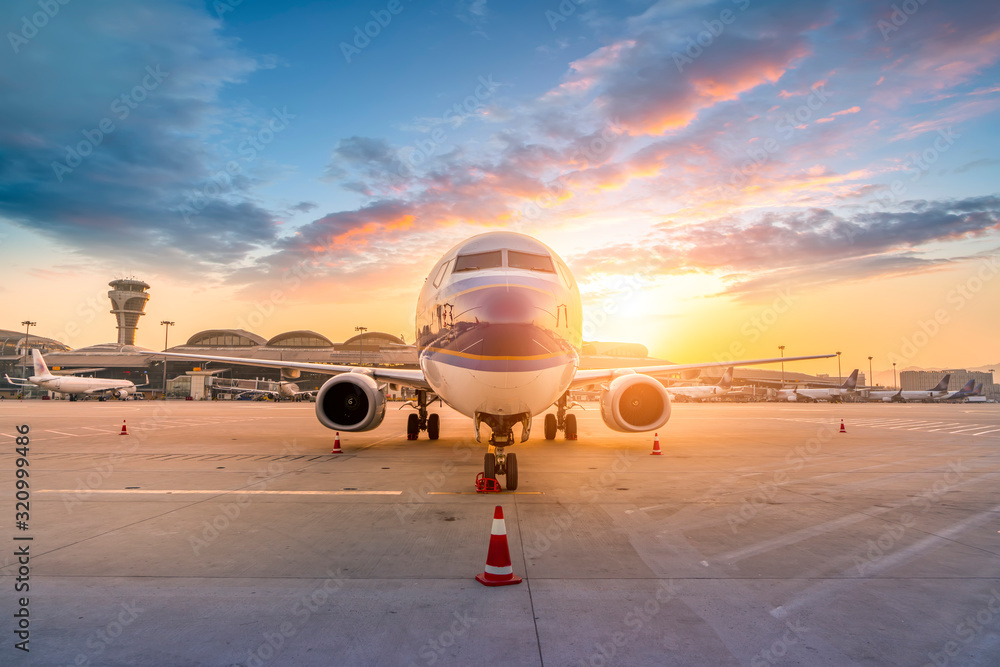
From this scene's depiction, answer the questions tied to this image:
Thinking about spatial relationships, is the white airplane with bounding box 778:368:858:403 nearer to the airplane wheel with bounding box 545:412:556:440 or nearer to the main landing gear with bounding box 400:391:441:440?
the airplane wheel with bounding box 545:412:556:440

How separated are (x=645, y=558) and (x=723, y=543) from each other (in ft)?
3.75

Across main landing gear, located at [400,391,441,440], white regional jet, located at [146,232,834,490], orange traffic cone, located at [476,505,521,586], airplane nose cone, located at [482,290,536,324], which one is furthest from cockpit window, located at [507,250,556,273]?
main landing gear, located at [400,391,441,440]

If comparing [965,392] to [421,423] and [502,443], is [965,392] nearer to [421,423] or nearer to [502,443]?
[421,423]

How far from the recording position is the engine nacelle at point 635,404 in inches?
485

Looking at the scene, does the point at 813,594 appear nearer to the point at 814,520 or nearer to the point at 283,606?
the point at 814,520

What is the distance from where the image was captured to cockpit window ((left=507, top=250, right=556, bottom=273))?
28.4ft

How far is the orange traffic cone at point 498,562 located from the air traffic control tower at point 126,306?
176263 mm

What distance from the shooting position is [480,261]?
8758 mm

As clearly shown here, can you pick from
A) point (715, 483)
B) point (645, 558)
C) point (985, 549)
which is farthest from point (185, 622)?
point (715, 483)

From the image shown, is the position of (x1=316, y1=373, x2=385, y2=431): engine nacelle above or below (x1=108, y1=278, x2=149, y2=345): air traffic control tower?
below

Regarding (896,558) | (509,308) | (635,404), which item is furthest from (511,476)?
(896,558)

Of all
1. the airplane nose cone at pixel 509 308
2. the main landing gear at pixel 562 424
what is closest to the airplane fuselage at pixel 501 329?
the airplane nose cone at pixel 509 308

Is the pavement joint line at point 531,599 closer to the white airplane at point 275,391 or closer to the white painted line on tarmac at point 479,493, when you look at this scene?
the white painted line on tarmac at point 479,493

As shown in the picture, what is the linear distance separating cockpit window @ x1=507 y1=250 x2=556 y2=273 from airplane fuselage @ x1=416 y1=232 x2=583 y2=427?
2cm
